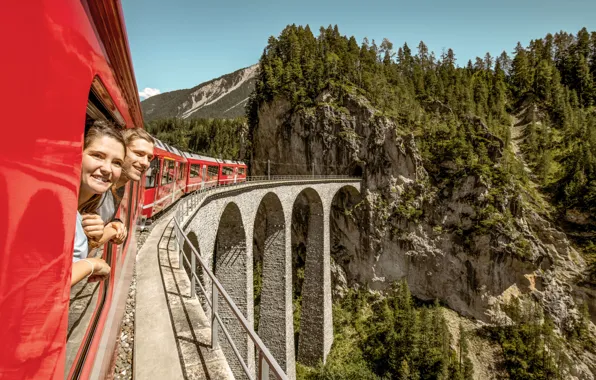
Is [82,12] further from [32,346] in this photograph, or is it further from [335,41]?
[335,41]

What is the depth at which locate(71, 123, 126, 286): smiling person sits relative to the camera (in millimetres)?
1431

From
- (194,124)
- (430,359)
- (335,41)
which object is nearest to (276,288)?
(430,359)

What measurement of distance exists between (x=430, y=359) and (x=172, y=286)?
25735 millimetres

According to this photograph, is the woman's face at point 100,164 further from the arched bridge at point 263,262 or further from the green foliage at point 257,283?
the green foliage at point 257,283

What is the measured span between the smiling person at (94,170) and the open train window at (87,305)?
122mm

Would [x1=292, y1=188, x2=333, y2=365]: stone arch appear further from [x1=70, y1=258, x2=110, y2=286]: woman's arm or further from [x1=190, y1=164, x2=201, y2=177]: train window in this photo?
[x1=70, y1=258, x2=110, y2=286]: woman's arm

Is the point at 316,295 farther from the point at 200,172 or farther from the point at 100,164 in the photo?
the point at 100,164

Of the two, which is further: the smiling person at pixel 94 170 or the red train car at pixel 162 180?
the red train car at pixel 162 180

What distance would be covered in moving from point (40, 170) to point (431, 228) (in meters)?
31.6

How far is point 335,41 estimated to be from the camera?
45031 mm

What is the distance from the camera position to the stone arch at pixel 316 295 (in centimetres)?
2206

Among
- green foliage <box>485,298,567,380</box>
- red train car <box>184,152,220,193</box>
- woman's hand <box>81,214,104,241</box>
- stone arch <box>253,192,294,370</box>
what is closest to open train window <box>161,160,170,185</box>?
red train car <box>184,152,220,193</box>

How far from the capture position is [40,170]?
0.93 metres

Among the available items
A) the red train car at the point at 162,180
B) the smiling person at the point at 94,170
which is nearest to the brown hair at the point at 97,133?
the smiling person at the point at 94,170
